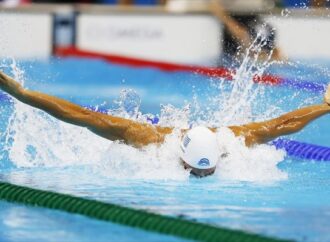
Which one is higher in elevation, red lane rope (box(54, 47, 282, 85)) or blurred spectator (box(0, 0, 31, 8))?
blurred spectator (box(0, 0, 31, 8))

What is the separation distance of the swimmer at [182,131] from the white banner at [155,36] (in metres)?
5.70

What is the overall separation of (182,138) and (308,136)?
7.09 feet

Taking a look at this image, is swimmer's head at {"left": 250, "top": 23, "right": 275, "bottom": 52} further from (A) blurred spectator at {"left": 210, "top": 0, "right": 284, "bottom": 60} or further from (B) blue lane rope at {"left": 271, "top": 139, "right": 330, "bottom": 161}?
(B) blue lane rope at {"left": 271, "top": 139, "right": 330, "bottom": 161}

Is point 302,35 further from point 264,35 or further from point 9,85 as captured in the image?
point 9,85

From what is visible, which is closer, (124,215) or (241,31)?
(124,215)

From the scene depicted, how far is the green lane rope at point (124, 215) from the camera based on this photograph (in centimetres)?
351

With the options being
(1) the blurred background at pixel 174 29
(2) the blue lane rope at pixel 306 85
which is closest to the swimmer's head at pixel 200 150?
(2) the blue lane rope at pixel 306 85

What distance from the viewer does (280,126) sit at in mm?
4852

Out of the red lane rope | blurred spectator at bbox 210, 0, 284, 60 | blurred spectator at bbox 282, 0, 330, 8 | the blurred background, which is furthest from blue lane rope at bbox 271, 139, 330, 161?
blurred spectator at bbox 282, 0, 330, 8

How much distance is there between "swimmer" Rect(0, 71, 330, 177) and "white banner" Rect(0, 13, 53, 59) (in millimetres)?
6536

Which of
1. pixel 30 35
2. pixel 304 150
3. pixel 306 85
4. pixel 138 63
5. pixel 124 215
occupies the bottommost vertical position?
pixel 124 215

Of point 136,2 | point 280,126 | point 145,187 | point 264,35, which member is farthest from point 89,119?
point 136,2

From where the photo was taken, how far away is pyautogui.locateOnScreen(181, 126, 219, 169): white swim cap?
15.1 feet

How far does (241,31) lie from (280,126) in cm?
558
